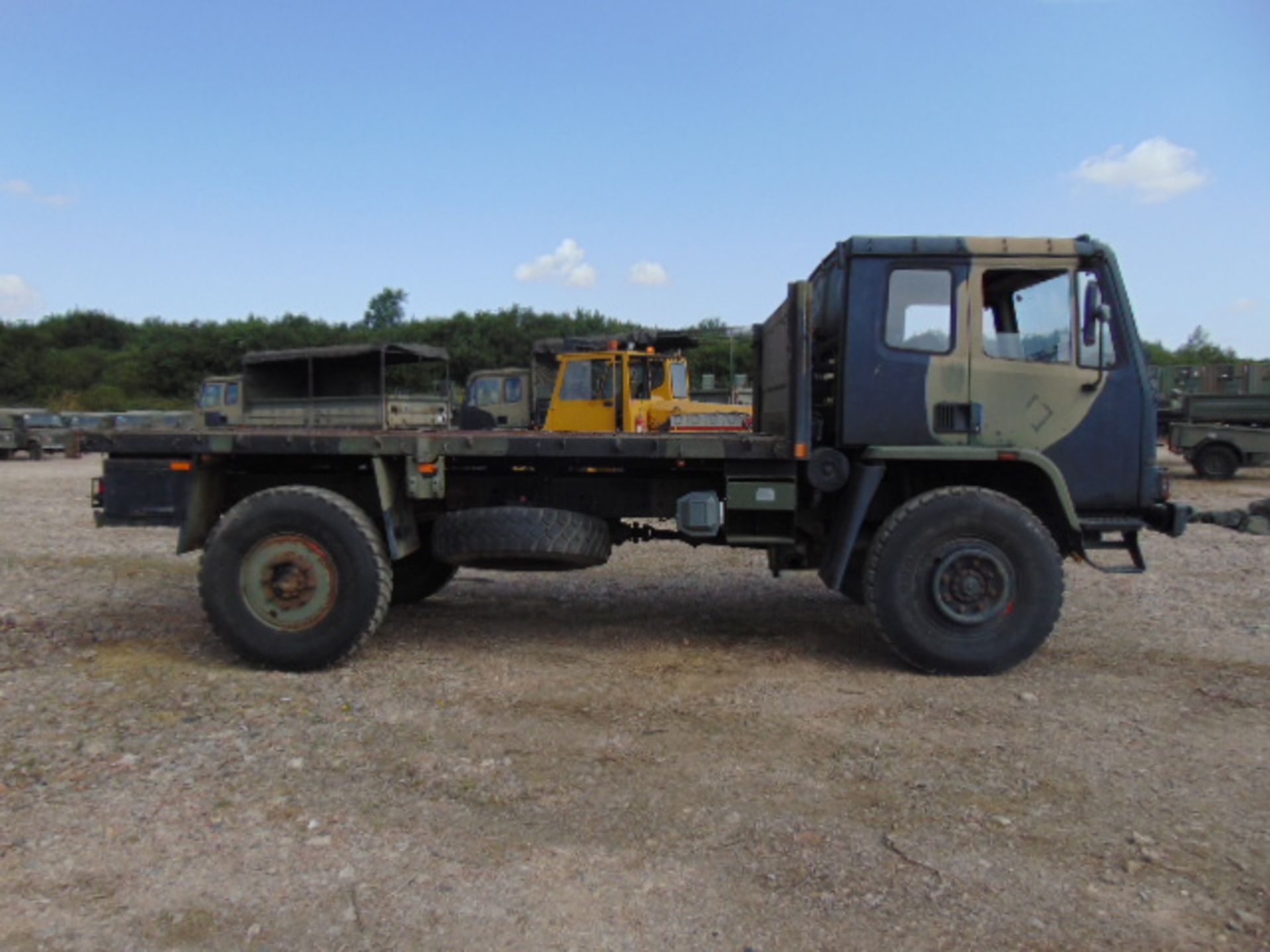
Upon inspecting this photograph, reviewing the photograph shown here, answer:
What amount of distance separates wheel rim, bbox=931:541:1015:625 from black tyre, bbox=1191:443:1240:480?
16045mm

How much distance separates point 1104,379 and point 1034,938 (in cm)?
373

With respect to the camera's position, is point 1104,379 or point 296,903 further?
point 1104,379

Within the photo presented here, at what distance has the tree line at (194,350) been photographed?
47.9m

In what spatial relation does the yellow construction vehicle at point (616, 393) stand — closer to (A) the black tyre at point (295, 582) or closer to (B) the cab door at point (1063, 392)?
(B) the cab door at point (1063, 392)

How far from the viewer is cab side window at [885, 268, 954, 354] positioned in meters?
→ 5.64

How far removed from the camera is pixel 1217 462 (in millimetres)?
18625

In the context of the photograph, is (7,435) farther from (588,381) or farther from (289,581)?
(289,581)

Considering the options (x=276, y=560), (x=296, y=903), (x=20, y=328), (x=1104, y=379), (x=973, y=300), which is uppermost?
(x=20, y=328)

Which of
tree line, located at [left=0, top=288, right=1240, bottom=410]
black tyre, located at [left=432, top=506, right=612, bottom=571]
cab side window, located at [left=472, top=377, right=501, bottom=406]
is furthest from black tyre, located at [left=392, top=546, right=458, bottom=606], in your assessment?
tree line, located at [left=0, top=288, right=1240, bottom=410]

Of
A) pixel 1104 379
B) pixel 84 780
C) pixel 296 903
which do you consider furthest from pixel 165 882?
pixel 1104 379

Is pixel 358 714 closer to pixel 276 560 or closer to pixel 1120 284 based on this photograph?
pixel 276 560

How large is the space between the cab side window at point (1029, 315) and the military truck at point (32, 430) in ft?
93.1

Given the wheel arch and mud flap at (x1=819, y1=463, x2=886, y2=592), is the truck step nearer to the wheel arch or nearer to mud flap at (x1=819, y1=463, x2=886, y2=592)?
the wheel arch

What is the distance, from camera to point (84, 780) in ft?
12.9
